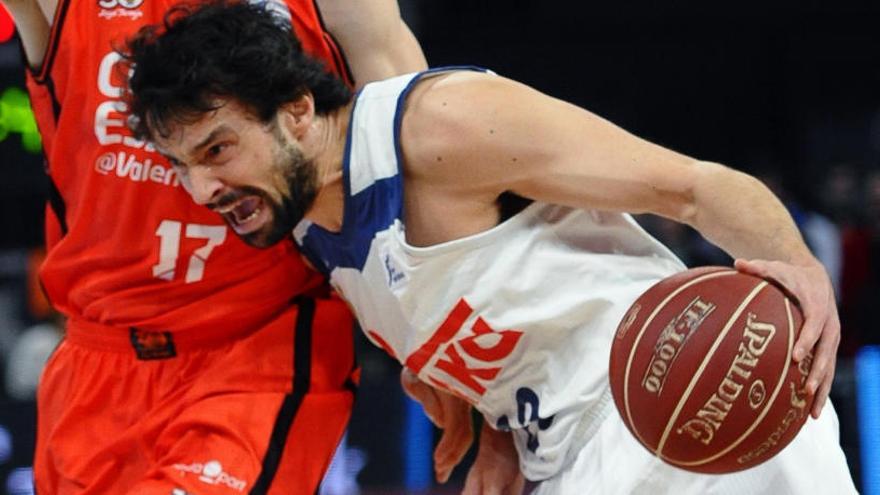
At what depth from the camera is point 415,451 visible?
6438 millimetres

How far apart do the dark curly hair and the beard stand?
0.31ft

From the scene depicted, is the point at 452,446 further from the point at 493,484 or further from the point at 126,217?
the point at 126,217

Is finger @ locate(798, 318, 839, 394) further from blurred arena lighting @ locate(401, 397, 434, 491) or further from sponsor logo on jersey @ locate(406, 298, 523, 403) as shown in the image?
blurred arena lighting @ locate(401, 397, 434, 491)

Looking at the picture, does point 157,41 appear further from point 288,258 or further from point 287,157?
point 288,258

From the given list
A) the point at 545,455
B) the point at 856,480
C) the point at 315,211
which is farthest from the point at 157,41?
the point at 856,480

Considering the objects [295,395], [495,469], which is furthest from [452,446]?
[295,395]

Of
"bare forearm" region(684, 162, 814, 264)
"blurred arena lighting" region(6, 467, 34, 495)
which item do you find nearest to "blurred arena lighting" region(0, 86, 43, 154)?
"blurred arena lighting" region(6, 467, 34, 495)

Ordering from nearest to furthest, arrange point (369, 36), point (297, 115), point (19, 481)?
point (297, 115), point (369, 36), point (19, 481)

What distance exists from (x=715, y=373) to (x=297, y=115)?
3.61 feet

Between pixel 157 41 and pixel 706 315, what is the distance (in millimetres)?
1299

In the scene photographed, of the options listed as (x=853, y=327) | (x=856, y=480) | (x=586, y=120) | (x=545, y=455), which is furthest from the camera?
(x=853, y=327)

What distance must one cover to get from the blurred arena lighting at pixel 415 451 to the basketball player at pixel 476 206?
9.75ft

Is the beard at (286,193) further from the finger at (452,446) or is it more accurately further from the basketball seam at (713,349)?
the basketball seam at (713,349)

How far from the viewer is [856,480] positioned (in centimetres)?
626
